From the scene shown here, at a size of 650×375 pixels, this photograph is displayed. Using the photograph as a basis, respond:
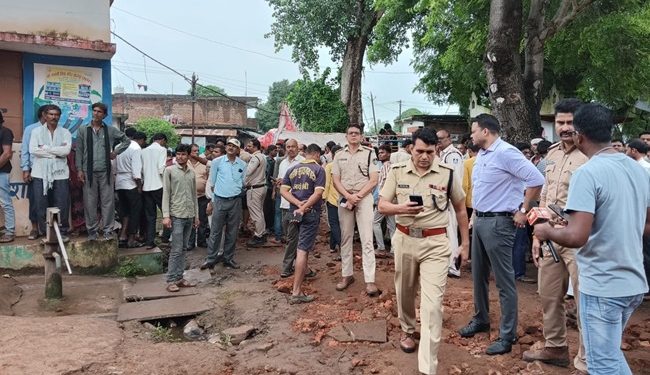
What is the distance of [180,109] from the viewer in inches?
1566

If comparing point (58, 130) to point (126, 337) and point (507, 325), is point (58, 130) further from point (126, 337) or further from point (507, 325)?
point (507, 325)

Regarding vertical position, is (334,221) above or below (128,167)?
below

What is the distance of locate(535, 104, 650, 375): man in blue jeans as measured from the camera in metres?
2.65

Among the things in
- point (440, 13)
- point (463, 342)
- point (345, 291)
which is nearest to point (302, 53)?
point (440, 13)

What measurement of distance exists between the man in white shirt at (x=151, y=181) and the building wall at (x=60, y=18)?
6.31 feet

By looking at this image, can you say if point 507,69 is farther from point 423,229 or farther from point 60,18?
point 60,18

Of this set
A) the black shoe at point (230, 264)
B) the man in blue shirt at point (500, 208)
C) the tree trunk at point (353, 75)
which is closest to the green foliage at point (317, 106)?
the tree trunk at point (353, 75)

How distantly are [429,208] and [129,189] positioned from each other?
5.37m

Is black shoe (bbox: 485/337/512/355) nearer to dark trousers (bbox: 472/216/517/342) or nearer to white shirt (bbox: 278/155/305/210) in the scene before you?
dark trousers (bbox: 472/216/517/342)

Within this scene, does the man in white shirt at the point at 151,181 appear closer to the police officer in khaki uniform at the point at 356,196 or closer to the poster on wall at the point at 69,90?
the poster on wall at the point at 69,90

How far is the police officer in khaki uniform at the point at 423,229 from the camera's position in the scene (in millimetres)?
3869

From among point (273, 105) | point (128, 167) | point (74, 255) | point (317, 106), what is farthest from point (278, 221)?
point (273, 105)

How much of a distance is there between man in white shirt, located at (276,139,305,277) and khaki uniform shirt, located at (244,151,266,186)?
347 mm

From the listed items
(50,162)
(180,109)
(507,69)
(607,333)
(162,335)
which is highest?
(180,109)
